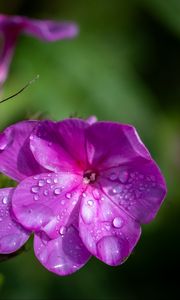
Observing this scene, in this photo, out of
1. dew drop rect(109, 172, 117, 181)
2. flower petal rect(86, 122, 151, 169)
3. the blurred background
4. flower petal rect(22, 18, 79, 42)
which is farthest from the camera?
the blurred background

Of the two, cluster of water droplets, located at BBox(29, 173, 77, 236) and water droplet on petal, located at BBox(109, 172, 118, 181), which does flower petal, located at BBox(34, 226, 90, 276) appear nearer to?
cluster of water droplets, located at BBox(29, 173, 77, 236)

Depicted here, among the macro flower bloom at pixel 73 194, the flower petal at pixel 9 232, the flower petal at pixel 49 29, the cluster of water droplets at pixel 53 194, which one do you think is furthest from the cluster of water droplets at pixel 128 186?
the flower petal at pixel 49 29

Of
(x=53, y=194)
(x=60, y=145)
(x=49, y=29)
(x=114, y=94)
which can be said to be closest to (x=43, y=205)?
(x=53, y=194)

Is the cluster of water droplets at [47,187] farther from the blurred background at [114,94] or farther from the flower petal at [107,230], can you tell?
the blurred background at [114,94]

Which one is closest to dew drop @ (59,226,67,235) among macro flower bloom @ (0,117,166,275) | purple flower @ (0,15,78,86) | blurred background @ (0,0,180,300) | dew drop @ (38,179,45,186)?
macro flower bloom @ (0,117,166,275)

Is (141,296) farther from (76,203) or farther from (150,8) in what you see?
(76,203)

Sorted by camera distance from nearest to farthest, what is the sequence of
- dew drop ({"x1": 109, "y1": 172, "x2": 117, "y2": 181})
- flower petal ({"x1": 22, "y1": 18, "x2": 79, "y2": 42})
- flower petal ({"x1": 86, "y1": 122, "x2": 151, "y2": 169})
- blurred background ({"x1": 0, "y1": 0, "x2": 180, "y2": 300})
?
flower petal ({"x1": 86, "y1": 122, "x2": 151, "y2": 169}) < dew drop ({"x1": 109, "y1": 172, "x2": 117, "y2": 181}) < flower petal ({"x1": 22, "y1": 18, "x2": 79, "y2": 42}) < blurred background ({"x1": 0, "y1": 0, "x2": 180, "y2": 300})

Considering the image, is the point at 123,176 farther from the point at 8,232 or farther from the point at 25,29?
the point at 25,29
